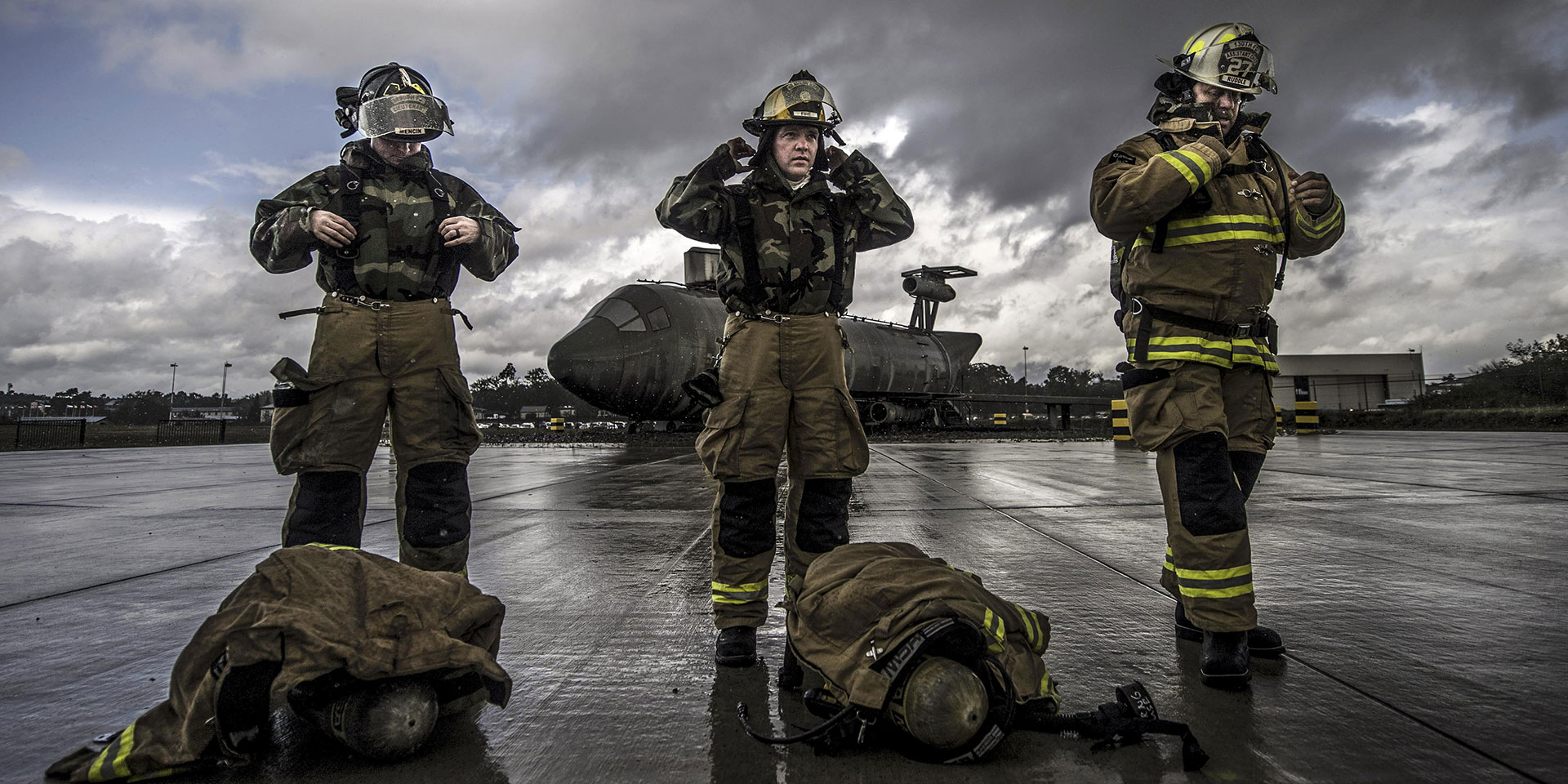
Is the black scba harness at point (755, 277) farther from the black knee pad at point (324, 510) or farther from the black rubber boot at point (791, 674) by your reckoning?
the black knee pad at point (324, 510)

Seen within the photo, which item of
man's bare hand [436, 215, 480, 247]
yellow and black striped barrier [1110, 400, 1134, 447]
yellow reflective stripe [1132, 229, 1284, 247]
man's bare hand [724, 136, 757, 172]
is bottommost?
yellow and black striped barrier [1110, 400, 1134, 447]

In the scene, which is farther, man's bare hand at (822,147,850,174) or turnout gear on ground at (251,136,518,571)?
man's bare hand at (822,147,850,174)

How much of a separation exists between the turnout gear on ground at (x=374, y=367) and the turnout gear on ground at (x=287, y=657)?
851 mm

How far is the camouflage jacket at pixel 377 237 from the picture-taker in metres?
2.78

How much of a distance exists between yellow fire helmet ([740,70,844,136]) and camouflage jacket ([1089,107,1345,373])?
94cm

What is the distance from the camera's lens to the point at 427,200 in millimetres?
2947

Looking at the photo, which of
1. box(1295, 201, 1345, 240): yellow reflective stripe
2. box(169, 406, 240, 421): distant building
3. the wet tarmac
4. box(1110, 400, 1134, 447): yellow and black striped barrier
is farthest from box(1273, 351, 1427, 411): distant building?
box(169, 406, 240, 421): distant building

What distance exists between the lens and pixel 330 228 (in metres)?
2.67

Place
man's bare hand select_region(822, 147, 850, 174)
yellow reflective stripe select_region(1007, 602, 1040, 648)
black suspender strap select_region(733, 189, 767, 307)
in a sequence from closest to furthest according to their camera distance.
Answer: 1. yellow reflective stripe select_region(1007, 602, 1040, 648)
2. black suspender strap select_region(733, 189, 767, 307)
3. man's bare hand select_region(822, 147, 850, 174)

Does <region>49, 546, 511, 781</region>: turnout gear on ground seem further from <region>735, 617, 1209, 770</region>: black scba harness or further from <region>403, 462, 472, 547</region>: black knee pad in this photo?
<region>403, 462, 472, 547</region>: black knee pad

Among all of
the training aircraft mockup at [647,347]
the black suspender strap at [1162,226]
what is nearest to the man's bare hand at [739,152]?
the black suspender strap at [1162,226]

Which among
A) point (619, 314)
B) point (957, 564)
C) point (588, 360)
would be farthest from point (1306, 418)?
point (957, 564)

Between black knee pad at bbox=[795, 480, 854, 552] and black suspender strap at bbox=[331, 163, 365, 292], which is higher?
black suspender strap at bbox=[331, 163, 365, 292]

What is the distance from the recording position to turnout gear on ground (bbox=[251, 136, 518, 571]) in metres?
2.64
